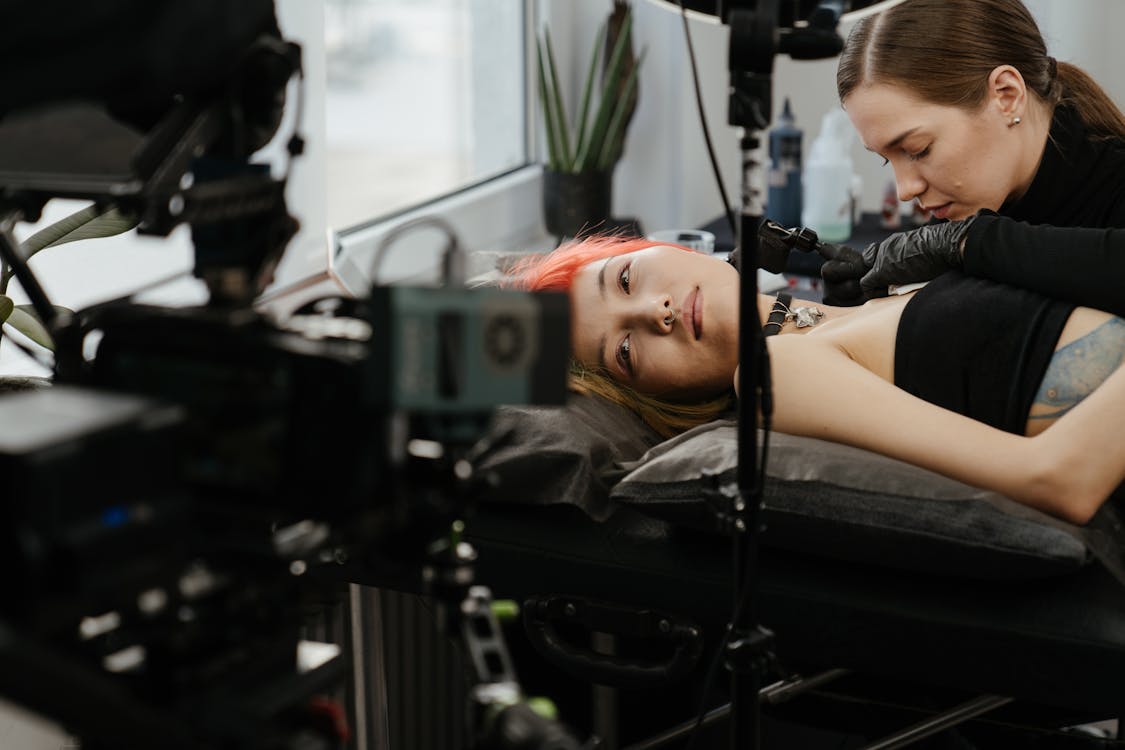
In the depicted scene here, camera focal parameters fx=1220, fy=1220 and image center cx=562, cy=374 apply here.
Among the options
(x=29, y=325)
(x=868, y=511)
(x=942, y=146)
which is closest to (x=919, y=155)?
(x=942, y=146)

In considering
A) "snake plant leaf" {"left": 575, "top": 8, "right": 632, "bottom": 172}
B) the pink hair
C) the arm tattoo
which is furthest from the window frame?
the arm tattoo

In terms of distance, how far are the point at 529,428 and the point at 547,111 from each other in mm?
1336

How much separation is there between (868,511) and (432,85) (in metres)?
1.92

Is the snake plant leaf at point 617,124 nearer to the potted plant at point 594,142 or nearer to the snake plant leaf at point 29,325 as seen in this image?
the potted plant at point 594,142

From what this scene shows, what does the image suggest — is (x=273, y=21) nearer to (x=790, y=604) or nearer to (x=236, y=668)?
(x=236, y=668)

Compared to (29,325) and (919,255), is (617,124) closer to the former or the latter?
(919,255)

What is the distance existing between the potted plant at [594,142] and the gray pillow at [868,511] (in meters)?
1.43

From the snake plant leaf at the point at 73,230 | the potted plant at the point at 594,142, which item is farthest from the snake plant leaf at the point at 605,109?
the snake plant leaf at the point at 73,230

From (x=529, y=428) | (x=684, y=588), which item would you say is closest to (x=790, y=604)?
(x=684, y=588)

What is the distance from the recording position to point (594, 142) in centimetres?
272

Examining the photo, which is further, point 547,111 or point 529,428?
point 547,111

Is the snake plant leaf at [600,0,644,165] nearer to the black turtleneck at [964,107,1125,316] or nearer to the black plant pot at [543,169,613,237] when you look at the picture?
the black plant pot at [543,169,613,237]

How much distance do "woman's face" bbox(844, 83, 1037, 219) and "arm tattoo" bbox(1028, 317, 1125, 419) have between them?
0.44 meters

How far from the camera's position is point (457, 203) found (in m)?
2.73
